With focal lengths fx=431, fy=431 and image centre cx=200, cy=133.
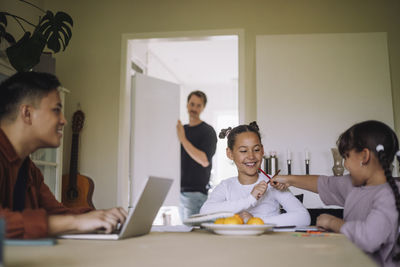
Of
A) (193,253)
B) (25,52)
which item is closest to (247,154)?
(193,253)

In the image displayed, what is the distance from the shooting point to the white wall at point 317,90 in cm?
378

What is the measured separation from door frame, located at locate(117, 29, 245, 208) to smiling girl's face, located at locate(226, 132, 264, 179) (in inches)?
64.2

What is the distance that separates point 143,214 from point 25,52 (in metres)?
2.09

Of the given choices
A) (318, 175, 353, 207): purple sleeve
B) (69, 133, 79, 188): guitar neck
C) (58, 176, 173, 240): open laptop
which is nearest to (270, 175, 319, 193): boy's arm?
(318, 175, 353, 207): purple sleeve

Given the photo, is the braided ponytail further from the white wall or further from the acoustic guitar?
the acoustic guitar

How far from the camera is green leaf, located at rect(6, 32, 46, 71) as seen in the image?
293 centimetres

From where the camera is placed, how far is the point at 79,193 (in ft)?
13.0

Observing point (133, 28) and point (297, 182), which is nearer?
point (297, 182)

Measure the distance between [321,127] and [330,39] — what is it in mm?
817

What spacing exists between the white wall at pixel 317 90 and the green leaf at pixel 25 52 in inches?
75.7

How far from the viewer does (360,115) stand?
379 centimetres

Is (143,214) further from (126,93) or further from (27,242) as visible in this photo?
(126,93)

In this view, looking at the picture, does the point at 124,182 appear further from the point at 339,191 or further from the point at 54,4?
the point at 339,191

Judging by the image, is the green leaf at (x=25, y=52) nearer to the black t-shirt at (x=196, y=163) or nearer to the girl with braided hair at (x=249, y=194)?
the girl with braided hair at (x=249, y=194)
